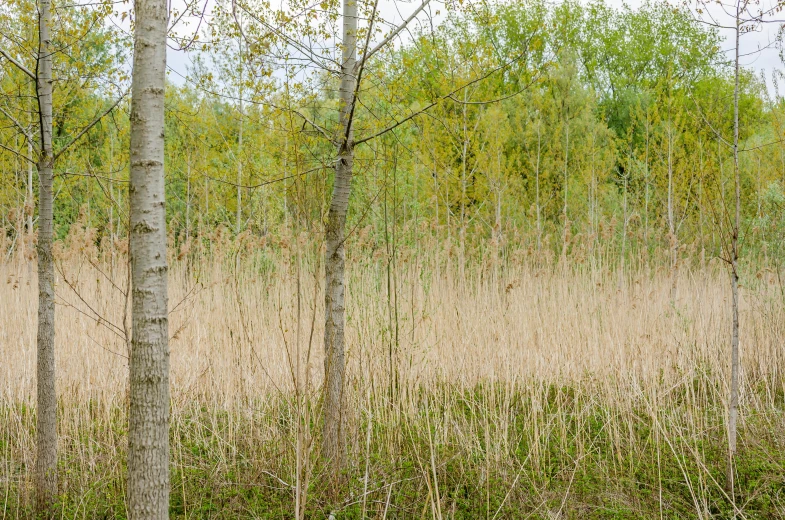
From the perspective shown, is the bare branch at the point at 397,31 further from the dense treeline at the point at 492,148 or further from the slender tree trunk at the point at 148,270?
the slender tree trunk at the point at 148,270

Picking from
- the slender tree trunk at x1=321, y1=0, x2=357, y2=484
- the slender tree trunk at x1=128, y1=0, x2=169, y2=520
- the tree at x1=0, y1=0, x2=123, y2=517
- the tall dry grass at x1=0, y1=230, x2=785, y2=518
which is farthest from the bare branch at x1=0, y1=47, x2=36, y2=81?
the slender tree trunk at x1=321, y1=0, x2=357, y2=484

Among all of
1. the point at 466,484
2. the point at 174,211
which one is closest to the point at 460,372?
the point at 466,484

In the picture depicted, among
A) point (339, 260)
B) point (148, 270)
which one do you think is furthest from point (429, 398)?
point (148, 270)

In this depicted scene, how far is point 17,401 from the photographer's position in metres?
4.33

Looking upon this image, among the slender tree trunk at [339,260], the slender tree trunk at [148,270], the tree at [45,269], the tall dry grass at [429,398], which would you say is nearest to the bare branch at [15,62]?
the tree at [45,269]

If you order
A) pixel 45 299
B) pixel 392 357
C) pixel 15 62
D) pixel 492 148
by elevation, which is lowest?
pixel 392 357

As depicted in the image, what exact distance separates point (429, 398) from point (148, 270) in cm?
294

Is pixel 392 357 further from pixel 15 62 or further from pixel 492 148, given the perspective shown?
pixel 492 148

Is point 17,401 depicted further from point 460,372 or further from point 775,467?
point 775,467

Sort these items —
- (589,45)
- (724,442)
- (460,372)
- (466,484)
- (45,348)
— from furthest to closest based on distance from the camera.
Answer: (589,45)
(460,372)
(724,442)
(466,484)
(45,348)

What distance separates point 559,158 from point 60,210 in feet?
33.7

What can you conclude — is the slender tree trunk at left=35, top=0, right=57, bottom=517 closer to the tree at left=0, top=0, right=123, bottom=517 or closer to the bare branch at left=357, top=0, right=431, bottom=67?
the tree at left=0, top=0, right=123, bottom=517

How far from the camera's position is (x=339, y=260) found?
2879mm

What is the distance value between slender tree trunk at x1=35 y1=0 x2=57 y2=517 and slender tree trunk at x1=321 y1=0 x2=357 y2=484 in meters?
1.20
